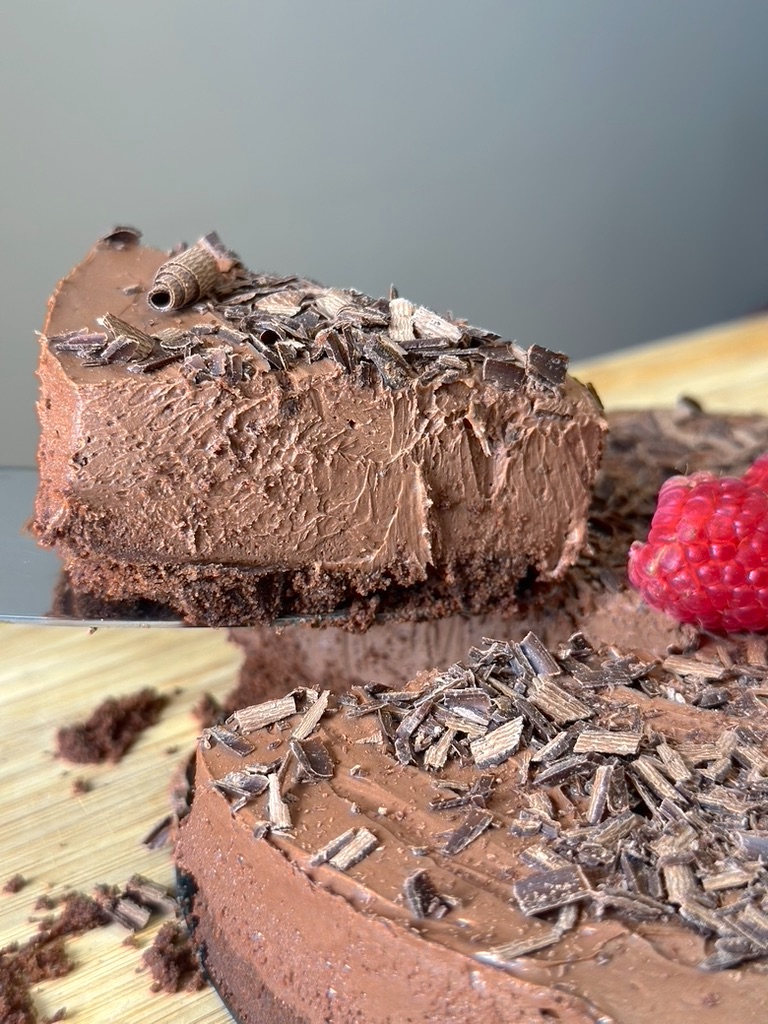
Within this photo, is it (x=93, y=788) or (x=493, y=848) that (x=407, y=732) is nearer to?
(x=493, y=848)

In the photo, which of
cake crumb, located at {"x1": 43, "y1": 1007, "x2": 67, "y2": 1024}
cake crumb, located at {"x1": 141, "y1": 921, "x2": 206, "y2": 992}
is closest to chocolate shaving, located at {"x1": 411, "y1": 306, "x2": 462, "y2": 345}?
cake crumb, located at {"x1": 141, "y1": 921, "x2": 206, "y2": 992}

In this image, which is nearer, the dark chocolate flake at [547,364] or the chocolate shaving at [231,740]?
the chocolate shaving at [231,740]

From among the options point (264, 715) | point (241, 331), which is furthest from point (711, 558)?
point (241, 331)

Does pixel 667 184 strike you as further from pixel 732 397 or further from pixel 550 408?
pixel 550 408

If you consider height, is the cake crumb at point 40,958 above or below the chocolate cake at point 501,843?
below

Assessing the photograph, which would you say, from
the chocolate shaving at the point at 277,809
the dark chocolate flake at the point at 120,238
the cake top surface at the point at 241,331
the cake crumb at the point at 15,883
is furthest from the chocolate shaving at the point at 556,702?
the dark chocolate flake at the point at 120,238

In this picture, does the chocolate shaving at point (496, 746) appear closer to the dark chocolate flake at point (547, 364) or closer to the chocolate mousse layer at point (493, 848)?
the chocolate mousse layer at point (493, 848)
